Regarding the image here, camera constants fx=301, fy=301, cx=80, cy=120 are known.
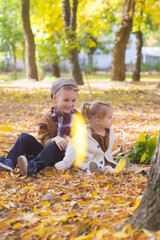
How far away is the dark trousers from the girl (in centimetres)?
14

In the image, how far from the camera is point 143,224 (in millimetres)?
1881

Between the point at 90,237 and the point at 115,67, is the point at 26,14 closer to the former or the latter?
the point at 115,67

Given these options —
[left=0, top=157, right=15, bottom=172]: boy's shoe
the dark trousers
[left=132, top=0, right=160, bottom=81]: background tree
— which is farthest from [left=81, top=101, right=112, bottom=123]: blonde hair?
[left=132, top=0, right=160, bottom=81]: background tree

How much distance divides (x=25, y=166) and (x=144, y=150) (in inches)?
58.2

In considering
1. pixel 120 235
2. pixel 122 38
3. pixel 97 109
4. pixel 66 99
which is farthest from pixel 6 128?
pixel 122 38

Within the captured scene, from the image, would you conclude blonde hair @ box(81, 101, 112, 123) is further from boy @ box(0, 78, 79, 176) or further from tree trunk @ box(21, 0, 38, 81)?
Answer: tree trunk @ box(21, 0, 38, 81)

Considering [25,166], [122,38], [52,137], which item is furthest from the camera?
[122,38]

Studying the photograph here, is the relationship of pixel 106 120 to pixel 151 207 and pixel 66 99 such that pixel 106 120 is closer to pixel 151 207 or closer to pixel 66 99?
pixel 66 99

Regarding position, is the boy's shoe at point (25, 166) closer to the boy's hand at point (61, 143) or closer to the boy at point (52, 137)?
the boy at point (52, 137)

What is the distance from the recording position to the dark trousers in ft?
11.2

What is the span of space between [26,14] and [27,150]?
11247 mm

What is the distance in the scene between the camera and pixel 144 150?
12.2 feet

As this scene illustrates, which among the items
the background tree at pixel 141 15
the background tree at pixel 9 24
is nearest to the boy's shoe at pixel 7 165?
the background tree at pixel 141 15

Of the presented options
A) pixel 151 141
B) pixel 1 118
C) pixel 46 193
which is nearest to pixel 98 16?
pixel 1 118
